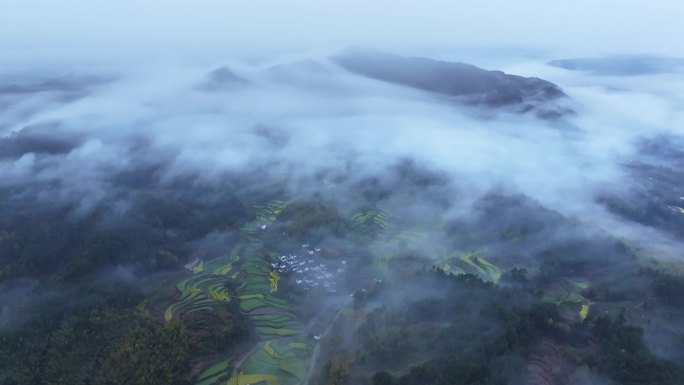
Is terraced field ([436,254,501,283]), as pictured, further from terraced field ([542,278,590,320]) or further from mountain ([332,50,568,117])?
mountain ([332,50,568,117])

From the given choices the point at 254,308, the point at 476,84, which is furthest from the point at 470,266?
the point at 476,84

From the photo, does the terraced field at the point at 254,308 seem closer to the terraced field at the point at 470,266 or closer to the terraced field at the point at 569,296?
the terraced field at the point at 470,266

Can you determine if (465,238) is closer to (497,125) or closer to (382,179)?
(382,179)

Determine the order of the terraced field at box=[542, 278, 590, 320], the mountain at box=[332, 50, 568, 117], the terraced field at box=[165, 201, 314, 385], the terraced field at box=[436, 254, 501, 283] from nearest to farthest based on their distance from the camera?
the terraced field at box=[165, 201, 314, 385] < the terraced field at box=[542, 278, 590, 320] < the terraced field at box=[436, 254, 501, 283] < the mountain at box=[332, 50, 568, 117]

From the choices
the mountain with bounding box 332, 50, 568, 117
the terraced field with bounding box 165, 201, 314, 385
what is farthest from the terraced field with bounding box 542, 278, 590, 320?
the mountain with bounding box 332, 50, 568, 117

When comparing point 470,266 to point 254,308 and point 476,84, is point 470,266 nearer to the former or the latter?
point 254,308

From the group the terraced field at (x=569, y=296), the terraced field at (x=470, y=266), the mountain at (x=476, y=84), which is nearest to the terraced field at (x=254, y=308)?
the terraced field at (x=470, y=266)

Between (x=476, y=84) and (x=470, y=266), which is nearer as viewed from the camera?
(x=470, y=266)

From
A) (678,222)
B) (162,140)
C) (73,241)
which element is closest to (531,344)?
(678,222)

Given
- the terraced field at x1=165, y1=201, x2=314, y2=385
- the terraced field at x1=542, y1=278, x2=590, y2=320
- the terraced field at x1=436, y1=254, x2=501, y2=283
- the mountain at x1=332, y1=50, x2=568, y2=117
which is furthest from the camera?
the mountain at x1=332, y1=50, x2=568, y2=117

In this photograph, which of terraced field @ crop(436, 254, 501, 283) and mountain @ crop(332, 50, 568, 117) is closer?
terraced field @ crop(436, 254, 501, 283)
